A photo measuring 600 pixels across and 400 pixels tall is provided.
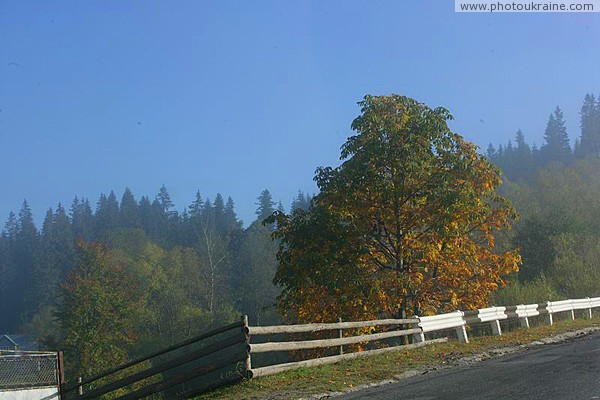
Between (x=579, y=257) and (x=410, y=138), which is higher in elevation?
(x=410, y=138)

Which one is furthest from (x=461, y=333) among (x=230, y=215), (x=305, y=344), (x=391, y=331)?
(x=230, y=215)

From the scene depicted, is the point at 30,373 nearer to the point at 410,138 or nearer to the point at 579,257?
the point at 410,138

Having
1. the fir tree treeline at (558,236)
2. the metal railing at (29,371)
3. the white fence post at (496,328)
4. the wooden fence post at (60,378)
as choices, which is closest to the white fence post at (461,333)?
the white fence post at (496,328)

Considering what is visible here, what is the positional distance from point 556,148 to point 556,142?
3.63m

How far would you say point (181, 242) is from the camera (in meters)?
142

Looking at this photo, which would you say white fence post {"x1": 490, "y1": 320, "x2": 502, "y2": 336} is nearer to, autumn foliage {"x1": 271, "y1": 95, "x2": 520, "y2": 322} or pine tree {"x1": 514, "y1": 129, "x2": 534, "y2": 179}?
autumn foliage {"x1": 271, "y1": 95, "x2": 520, "y2": 322}

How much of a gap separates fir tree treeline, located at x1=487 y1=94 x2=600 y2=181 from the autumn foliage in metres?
127

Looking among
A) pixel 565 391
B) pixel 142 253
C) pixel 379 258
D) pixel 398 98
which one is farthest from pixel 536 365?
pixel 142 253

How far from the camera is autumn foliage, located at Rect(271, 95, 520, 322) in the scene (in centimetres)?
2189

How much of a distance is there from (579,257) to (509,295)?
12.9 m

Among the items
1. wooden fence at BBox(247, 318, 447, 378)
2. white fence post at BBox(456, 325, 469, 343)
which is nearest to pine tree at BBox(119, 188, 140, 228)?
white fence post at BBox(456, 325, 469, 343)

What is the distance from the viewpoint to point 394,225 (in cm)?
2320

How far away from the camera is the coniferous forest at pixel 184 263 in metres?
53.2

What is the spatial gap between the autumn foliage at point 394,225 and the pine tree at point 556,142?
13245 cm
